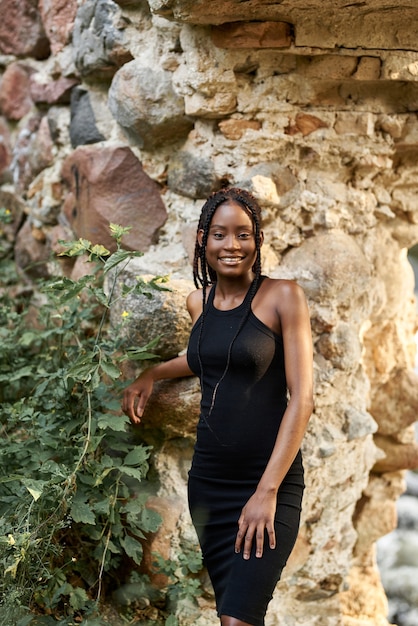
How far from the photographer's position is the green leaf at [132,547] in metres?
Result: 2.55

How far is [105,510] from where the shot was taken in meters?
2.49

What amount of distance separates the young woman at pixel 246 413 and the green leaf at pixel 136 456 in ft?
0.87

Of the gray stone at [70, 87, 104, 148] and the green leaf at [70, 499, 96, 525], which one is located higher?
the gray stone at [70, 87, 104, 148]

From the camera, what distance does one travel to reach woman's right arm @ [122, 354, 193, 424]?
2652 mm

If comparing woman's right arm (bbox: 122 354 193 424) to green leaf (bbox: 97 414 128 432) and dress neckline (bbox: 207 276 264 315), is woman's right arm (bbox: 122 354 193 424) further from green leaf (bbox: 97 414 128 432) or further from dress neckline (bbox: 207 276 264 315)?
dress neckline (bbox: 207 276 264 315)

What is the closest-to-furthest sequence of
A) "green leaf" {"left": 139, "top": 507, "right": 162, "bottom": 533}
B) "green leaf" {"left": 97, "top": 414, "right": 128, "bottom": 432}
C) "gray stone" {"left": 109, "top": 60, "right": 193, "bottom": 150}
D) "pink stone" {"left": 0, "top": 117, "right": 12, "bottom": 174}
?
"green leaf" {"left": 97, "top": 414, "right": 128, "bottom": 432}
"green leaf" {"left": 139, "top": 507, "right": 162, "bottom": 533}
"gray stone" {"left": 109, "top": 60, "right": 193, "bottom": 150}
"pink stone" {"left": 0, "top": 117, "right": 12, "bottom": 174}

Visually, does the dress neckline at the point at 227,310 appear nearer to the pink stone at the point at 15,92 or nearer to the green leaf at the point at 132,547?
the green leaf at the point at 132,547

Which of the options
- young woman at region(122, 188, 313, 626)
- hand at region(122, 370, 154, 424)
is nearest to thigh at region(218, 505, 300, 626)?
young woman at region(122, 188, 313, 626)

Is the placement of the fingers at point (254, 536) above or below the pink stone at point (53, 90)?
below

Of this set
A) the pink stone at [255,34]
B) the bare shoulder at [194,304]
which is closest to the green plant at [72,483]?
the bare shoulder at [194,304]

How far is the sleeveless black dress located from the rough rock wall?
0.47m

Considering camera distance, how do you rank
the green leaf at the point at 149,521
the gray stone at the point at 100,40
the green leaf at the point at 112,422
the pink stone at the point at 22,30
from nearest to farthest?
1. the green leaf at the point at 112,422
2. the green leaf at the point at 149,521
3. the gray stone at the point at 100,40
4. the pink stone at the point at 22,30

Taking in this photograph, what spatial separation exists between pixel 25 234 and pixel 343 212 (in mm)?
1535

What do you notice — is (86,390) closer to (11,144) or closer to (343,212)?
(343,212)
